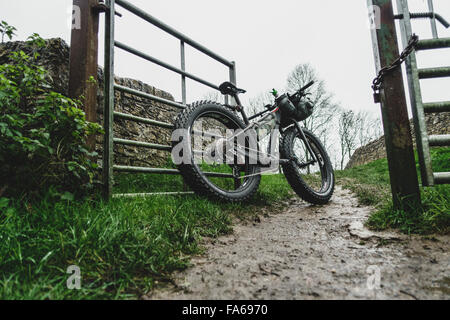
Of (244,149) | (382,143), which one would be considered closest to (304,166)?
(244,149)

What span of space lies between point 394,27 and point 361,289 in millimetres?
1959

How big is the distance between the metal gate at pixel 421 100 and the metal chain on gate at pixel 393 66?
0.16 feet

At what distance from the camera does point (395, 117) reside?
1.83 metres

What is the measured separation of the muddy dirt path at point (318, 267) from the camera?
0.96 meters

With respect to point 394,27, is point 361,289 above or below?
below

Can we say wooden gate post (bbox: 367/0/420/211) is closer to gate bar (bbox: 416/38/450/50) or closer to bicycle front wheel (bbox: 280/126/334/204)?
gate bar (bbox: 416/38/450/50)

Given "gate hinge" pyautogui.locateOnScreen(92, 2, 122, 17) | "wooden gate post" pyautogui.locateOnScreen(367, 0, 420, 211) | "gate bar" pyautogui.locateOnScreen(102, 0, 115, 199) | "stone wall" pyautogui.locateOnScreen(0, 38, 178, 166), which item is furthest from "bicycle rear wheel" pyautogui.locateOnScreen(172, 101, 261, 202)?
"wooden gate post" pyautogui.locateOnScreen(367, 0, 420, 211)

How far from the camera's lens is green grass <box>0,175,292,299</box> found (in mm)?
920

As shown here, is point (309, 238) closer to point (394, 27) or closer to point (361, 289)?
point (361, 289)

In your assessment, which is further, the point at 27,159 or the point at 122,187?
the point at 122,187

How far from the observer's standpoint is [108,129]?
215 cm

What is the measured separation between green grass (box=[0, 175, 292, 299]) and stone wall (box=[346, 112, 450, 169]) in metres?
9.96
